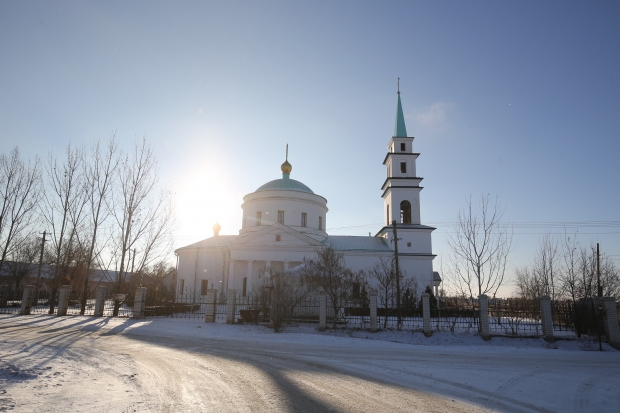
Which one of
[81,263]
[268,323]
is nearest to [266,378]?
[268,323]

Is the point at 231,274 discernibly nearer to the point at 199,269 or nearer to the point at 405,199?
the point at 199,269

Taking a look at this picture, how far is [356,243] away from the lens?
1379 inches

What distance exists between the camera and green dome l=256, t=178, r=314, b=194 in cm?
3647

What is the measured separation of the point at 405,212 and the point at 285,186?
1136 cm

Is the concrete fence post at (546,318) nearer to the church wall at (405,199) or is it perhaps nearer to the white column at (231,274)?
the church wall at (405,199)

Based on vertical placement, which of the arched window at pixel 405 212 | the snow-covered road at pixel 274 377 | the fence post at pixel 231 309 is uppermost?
the arched window at pixel 405 212

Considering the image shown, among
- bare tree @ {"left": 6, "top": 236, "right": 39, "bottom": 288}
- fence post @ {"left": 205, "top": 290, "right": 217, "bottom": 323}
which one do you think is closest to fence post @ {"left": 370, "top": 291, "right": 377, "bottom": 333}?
fence post @ {"left": 205, "top": 290, "right": 217, "bottom": 323}

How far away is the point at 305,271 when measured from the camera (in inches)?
854

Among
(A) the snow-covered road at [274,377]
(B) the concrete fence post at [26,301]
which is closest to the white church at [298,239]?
(B) the concrete fence post at [26,301]

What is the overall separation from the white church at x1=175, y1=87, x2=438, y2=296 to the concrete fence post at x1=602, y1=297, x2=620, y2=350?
17171 mm

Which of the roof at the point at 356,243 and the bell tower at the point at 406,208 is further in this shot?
the roof at the point at 356,243

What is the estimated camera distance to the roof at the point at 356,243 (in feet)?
111

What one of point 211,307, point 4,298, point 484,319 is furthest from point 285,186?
point 484,319

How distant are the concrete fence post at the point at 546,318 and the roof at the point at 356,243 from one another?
58.7 ft
